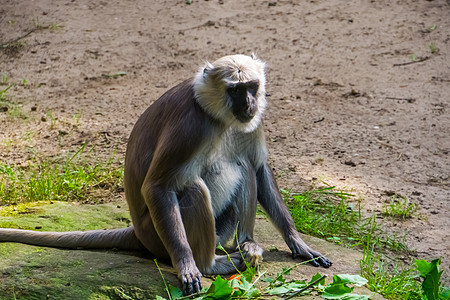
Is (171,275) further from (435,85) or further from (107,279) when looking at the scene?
(435,85)

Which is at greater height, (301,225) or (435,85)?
(435,85)

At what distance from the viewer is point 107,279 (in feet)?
13.2

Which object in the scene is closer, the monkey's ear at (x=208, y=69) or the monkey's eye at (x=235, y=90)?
the monkey's eye at (x=235, y=90)

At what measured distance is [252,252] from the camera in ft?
15.2

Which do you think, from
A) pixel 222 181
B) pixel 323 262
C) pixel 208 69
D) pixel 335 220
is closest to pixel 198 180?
pixel 222 181

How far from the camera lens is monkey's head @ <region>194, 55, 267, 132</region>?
437 cm

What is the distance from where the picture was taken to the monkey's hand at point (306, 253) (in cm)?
476

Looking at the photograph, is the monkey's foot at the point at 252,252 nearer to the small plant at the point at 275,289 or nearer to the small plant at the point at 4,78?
the small plant at the point at 275,289

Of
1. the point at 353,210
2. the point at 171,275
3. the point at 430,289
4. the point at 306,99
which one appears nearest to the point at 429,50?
the point at 306,99

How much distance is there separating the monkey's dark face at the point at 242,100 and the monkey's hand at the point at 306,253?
1097mm

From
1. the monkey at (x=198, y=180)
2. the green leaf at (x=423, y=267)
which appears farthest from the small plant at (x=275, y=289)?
the green leaf at (x=423, y=267)

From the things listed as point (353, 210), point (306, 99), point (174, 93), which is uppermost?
point (174, 93)

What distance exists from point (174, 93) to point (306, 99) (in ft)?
14.3

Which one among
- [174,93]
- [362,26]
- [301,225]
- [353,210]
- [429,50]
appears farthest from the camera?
[362,26]
